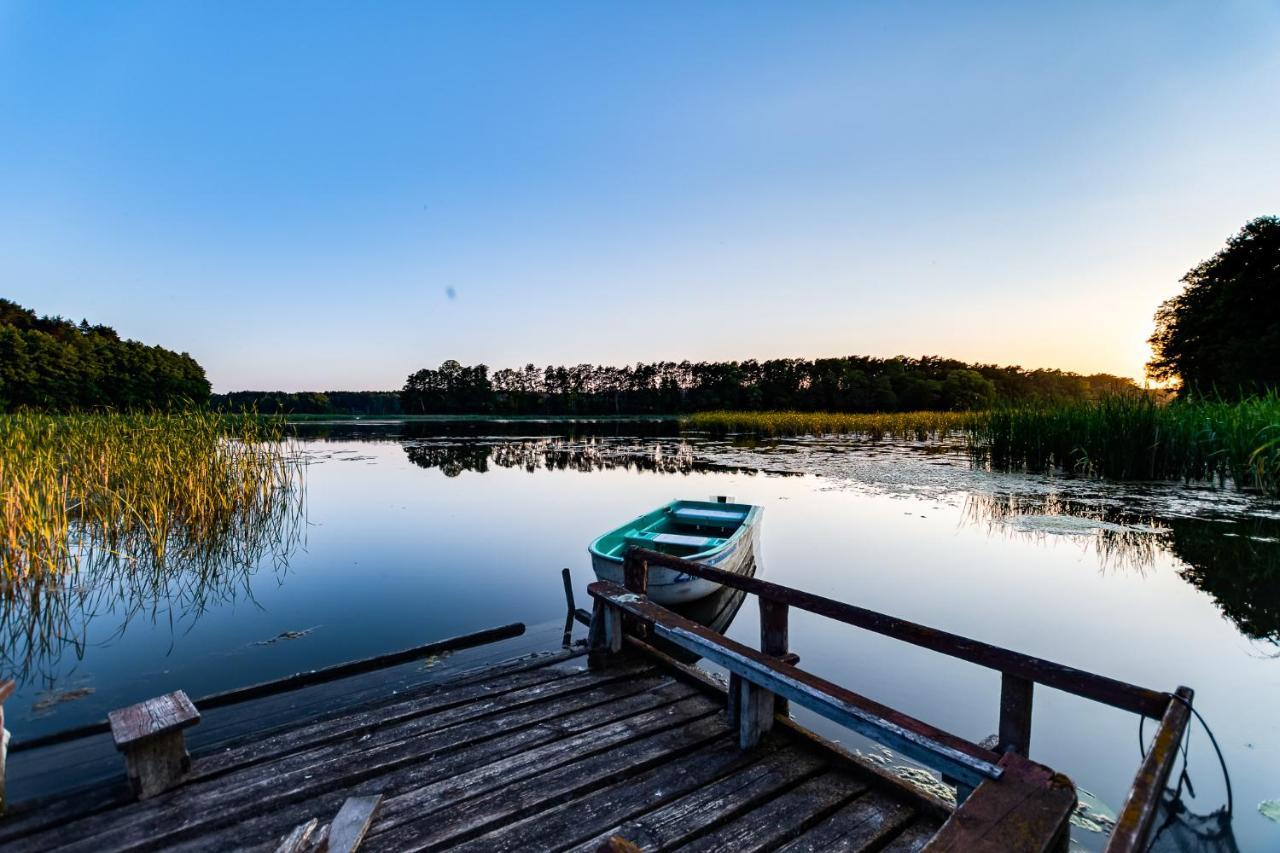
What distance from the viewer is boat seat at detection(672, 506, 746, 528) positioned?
25.4ft

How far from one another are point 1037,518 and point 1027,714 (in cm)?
926

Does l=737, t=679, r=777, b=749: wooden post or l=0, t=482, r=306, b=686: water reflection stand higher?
l=737, t=679, r=777, b=749: wooden post

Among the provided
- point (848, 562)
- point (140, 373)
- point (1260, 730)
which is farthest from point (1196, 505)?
point (140, 373)

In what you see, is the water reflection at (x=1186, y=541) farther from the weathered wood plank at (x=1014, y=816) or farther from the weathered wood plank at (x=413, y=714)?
the weathered wood plank at (x=413, y=714)

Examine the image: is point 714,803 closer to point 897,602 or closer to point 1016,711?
point 1016,711

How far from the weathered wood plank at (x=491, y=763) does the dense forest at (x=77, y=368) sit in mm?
39265

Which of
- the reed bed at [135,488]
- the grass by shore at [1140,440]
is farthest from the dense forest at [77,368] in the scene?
the grass by shore at [1140,440]

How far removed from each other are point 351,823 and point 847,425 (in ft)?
108

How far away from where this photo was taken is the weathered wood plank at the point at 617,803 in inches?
82.7

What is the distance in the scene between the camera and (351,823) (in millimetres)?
2113

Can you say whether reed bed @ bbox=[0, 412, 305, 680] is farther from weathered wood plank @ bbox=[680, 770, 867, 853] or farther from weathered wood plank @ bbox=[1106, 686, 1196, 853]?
weathered wood plank @ bbox=[1106, 686, 1196, 853]

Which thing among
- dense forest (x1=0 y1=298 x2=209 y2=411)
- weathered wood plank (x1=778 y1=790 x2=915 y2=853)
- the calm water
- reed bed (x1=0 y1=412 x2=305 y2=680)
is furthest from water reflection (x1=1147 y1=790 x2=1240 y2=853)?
dense forest (x1=0 y1=298 x2=209 y2=411)

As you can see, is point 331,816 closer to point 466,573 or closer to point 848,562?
point 466,573

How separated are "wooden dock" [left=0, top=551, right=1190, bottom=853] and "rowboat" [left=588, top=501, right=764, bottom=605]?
1146 millimetres
